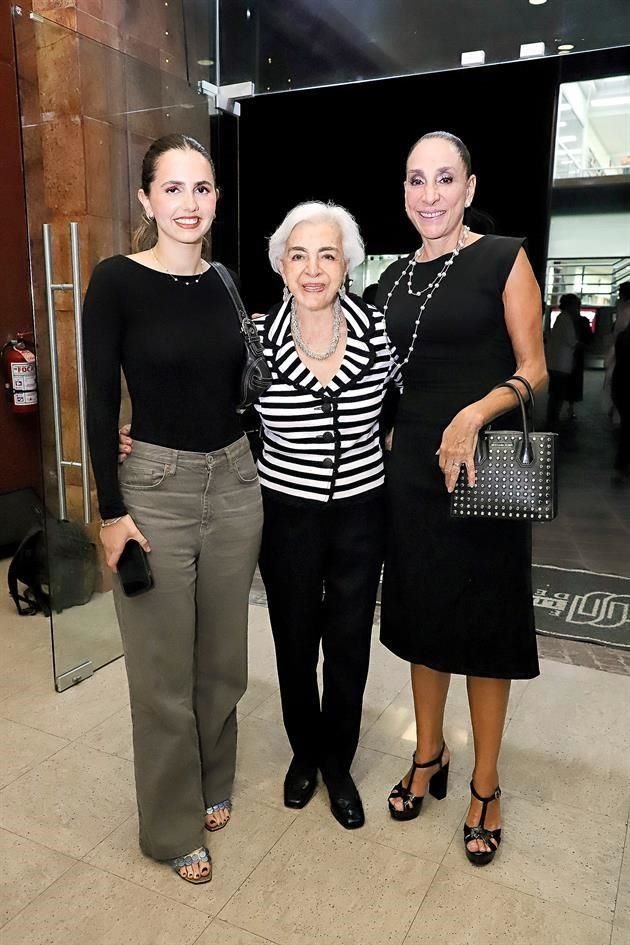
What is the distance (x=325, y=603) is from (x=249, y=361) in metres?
0.72

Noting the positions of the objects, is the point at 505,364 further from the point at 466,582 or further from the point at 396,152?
the point at 396,152

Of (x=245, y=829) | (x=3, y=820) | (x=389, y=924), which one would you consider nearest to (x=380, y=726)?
(x=245, y=829)

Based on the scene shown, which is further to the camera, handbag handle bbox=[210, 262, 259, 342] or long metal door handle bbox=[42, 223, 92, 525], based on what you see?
long metal door handle bbox=[42, 223, 92, 525]

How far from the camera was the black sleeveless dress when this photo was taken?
69.1 inches

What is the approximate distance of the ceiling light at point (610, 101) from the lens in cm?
367

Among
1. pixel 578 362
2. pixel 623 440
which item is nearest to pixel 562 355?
pixel 578 362

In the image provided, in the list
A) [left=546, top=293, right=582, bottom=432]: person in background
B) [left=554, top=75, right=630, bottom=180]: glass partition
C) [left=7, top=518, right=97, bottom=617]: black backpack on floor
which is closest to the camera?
[left=7, top=518, right=97, bottom=617]: black backpack on floor

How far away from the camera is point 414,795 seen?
2.11 metres

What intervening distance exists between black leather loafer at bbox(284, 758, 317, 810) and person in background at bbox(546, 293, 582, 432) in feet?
9.33

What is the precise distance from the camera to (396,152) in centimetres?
402

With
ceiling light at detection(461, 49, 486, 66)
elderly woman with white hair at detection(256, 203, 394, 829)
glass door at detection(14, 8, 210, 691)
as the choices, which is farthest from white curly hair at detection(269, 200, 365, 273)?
ceiling light at detection(461, 49, 486, 66)

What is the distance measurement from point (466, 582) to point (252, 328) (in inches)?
32.8

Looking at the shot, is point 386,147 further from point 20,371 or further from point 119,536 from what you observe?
point 119,536

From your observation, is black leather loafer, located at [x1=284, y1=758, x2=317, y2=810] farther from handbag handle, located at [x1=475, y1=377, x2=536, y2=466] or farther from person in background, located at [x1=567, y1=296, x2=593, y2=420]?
person in background, located at [x1=567, y1=296, x2=593, y2=420]
